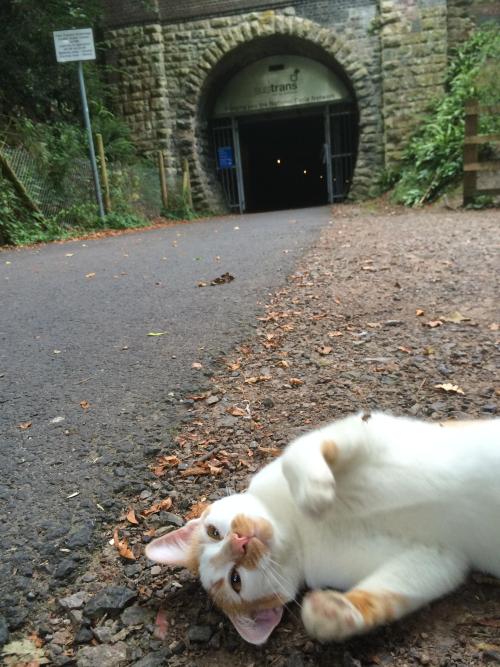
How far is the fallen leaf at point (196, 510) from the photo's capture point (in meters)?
1.77

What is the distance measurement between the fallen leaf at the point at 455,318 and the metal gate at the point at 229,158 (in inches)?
595

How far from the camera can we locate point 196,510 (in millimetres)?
1795

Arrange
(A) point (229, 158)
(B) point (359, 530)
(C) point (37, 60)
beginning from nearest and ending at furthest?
(B) point (359, 530), (C) point (37, 60), (A) point (229, 158)

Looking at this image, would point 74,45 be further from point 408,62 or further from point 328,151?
point 328,151

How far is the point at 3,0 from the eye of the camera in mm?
12133

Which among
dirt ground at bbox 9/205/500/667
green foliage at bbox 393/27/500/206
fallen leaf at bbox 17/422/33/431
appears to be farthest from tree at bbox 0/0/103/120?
fallen leaf at bbox 17/422/33/431

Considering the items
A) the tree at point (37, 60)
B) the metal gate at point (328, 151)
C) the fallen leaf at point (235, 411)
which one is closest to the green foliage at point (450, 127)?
the metal gate at point (328, 151)

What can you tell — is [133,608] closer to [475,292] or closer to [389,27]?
[475,292]

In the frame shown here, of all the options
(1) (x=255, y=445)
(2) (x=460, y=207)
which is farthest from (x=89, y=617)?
(2) (x=460, y=207)

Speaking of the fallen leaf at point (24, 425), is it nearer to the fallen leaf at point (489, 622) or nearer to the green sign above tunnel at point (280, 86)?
the fallen leaf at point (489, 622)

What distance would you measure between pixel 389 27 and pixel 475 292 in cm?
1302

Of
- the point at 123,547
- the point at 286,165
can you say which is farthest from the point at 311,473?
the point at 286,165

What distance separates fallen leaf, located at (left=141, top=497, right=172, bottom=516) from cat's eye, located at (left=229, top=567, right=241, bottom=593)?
435 mm

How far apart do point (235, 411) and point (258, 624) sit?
3.83ft
